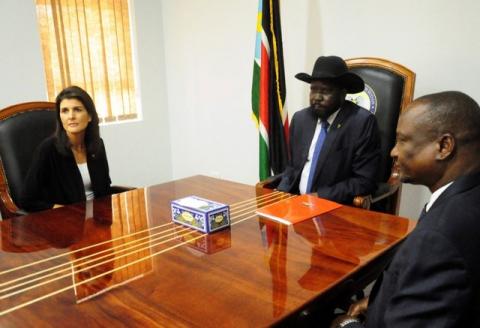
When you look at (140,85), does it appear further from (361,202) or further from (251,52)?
(361,202)

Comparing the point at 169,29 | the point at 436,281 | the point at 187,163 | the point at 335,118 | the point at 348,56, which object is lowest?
the point at 187,163

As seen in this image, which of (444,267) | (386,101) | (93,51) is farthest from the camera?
(93,51)

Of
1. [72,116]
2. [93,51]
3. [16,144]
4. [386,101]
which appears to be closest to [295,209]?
[386,101]

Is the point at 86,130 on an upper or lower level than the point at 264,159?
upper

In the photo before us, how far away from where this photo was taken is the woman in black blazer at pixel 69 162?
2043mm

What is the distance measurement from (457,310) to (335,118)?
4.76 feet

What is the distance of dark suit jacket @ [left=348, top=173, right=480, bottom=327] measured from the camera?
72 centimetres

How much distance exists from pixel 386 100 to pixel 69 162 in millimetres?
1777

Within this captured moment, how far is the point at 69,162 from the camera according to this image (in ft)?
7.00

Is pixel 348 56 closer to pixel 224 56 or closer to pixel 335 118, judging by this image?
pixel 335 118

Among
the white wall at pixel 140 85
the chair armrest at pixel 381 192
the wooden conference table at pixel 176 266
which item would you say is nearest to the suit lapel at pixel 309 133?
the chair armrest at pixel 381 192

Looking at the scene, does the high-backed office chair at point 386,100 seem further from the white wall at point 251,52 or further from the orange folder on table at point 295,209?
the orange folder on table at point 295,209

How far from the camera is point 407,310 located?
0.79 m

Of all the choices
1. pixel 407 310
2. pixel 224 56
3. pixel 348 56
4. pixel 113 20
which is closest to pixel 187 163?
pixel 224 56
